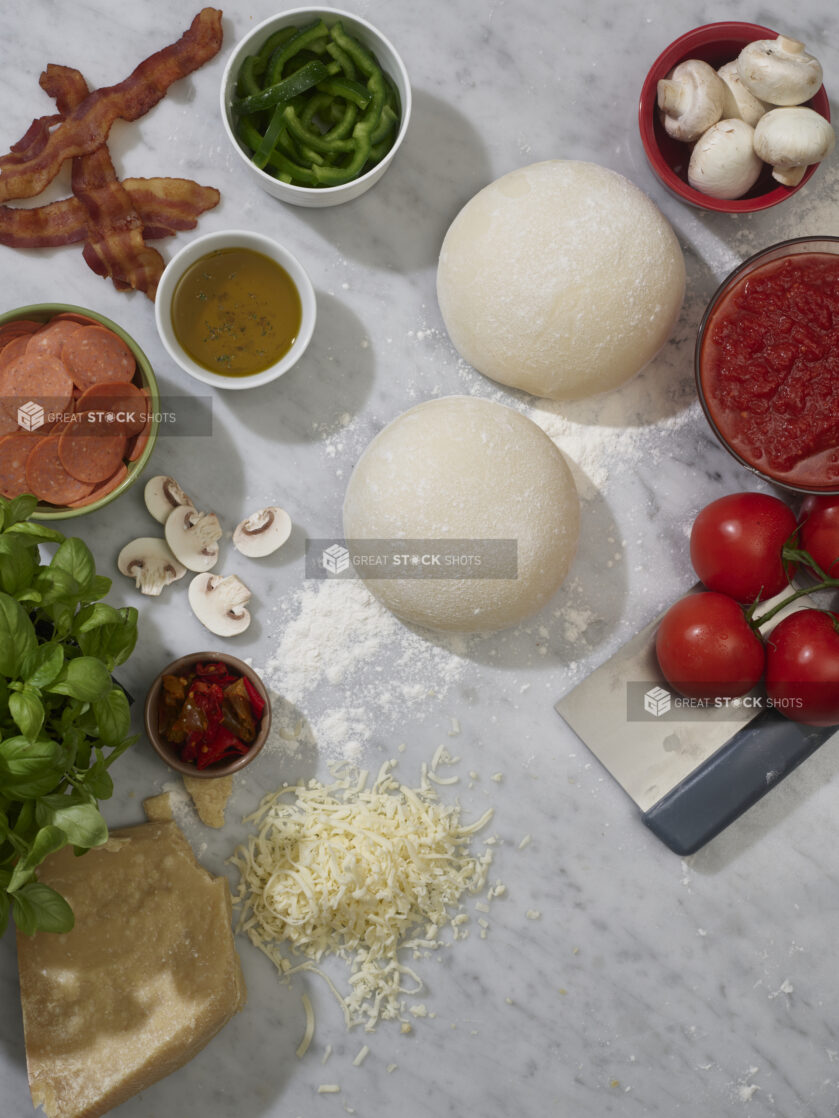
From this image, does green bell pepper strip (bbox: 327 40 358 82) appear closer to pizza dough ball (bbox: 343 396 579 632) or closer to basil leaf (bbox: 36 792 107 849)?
pizza dough ball (bbox: 343 396 579 632)

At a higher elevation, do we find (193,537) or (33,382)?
(33,382)

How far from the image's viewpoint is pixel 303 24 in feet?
4.61

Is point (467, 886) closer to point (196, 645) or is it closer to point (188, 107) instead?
point (196, 645)

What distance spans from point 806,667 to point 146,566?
107 centimetres

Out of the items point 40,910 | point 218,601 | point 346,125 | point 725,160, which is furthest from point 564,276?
point 40,910

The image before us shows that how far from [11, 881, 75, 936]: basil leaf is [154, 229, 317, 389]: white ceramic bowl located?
0.76 m

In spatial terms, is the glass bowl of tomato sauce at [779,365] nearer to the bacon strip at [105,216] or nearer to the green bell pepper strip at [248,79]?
the green bell pepper strip at [248,79]

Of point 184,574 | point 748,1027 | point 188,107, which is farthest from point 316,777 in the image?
point 188,107

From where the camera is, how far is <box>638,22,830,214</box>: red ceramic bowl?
141 cm

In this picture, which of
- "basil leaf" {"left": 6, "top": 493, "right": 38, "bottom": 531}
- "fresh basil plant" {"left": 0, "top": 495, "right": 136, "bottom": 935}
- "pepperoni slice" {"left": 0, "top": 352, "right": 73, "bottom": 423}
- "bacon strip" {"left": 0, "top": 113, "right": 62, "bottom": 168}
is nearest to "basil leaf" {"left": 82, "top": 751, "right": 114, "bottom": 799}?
"fresh basil plant" {"left": 0, "top": 495, "right": 136, "bottom": 935}

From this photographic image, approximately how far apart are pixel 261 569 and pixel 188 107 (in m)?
0.78

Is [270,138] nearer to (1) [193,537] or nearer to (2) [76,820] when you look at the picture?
(1) [193,537]

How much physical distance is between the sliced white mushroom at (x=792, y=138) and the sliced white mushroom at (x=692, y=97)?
0.26 feet

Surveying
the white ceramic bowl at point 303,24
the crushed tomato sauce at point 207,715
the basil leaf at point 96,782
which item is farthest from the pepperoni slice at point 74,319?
the basil leaf at point 96,782
